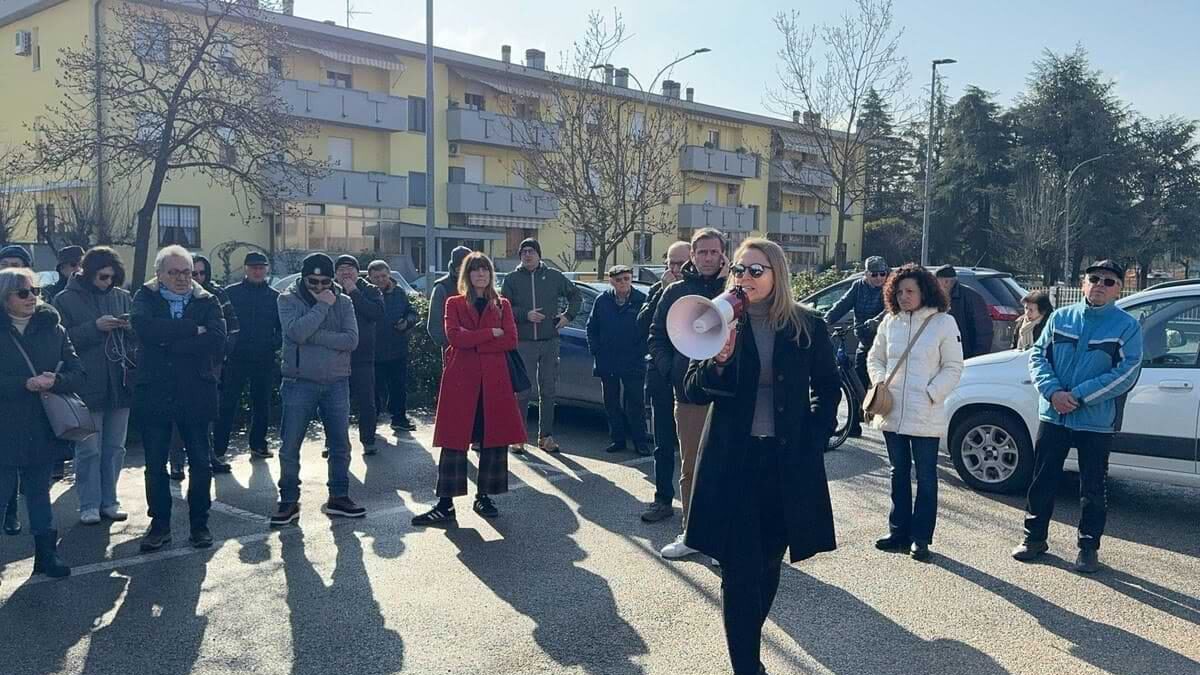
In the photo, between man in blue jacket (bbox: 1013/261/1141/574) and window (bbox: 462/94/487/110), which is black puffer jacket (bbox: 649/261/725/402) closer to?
man in blue jacket (bbox: 1013/261/1141/574)

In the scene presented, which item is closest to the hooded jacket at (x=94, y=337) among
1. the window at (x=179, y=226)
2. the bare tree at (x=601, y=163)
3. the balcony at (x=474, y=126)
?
the bare tree at (x=601, y=163)

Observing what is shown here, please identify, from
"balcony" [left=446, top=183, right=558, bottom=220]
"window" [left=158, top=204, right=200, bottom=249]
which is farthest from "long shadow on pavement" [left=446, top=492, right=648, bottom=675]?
"balcony" [left=446, top=183, right=558, bottom=220]

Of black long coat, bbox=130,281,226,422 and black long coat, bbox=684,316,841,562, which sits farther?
black long coat, bbox=130,281,226,422

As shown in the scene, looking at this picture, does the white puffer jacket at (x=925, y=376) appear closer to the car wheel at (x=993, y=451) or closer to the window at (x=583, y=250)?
the car wheel at (x=993, y=451)

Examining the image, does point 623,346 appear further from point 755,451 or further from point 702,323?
point 702,323

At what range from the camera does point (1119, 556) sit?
5.89 metres

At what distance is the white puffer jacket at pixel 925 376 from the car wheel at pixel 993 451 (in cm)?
175

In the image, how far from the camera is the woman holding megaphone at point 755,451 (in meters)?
3.67

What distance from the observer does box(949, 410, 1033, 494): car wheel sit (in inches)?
283

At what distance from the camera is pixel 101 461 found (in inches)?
252

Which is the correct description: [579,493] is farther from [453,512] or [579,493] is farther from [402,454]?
[402,454]

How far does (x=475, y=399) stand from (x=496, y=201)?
33.1m

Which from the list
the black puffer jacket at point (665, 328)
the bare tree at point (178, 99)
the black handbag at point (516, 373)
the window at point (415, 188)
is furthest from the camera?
the window at point (415, 188)

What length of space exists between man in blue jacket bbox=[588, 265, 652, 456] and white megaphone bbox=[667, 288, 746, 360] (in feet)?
16.0
